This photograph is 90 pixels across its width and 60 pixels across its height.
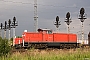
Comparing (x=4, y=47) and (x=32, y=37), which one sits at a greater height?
(x=32, y=37)

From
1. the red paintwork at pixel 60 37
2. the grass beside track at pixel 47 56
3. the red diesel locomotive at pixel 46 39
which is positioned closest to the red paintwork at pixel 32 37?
the red diesel locomotive at pixel 46 39

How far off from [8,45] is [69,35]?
20608 millimetres

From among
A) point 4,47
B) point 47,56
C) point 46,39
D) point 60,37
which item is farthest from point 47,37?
point 47,56

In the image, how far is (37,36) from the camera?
36031 millimetres

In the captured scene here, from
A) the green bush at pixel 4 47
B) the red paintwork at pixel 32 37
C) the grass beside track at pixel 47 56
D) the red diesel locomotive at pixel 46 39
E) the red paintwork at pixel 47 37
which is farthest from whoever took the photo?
the red paintwork at pixel 47 37

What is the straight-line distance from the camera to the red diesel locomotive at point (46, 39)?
35.3 meters

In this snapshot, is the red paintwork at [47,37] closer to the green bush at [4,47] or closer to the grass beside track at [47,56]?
the green bush at [4,47]

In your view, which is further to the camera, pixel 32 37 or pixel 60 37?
pixel 60 37

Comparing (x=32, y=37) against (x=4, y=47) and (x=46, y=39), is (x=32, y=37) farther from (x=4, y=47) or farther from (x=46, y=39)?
(x=4, y=47)

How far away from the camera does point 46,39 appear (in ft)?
120

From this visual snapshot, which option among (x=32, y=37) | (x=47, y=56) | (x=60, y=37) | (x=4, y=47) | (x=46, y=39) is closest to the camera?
(x=47, y=56)

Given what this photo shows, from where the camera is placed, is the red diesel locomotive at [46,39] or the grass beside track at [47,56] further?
the red diesel locomotive at [46,39]

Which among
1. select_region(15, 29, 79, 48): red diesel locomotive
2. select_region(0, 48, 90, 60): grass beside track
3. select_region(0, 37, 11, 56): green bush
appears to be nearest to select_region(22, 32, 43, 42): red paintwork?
select_region(15, 29, 79, 48): red diesel locomotive

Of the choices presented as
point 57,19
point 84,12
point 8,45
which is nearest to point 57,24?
point 57,19
